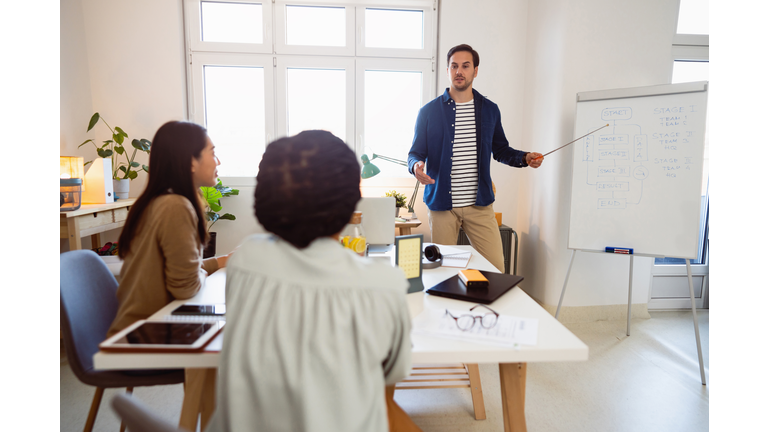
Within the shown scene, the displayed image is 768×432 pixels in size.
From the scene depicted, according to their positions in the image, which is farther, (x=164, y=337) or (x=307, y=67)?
(x=307, y=67)

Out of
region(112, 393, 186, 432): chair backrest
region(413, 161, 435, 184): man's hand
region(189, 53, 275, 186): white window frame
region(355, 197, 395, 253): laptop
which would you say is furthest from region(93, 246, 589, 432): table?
region(189, 53, 275, 186): white window frame

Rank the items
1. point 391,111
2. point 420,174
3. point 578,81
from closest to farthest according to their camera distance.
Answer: point 420,174
point 578,81
point 391,111

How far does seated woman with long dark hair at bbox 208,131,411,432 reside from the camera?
701 mm

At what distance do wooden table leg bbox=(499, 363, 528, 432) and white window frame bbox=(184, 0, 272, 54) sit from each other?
3348mm

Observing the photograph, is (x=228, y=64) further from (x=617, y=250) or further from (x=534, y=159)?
(x=617, y=250)

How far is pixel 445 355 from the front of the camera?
92 centimetres

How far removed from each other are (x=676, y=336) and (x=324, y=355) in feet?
9.89

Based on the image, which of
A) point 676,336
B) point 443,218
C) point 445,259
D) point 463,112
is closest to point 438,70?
point 463,112

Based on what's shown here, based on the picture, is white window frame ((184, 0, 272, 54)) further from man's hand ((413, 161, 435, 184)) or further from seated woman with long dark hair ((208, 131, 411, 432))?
seated woman with long dark hair ((208, 131, 411, 432))

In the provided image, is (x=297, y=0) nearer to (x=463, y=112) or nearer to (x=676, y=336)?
(x=463, y=112)

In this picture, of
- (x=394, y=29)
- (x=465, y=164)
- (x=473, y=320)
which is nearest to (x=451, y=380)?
(x=473, y=320)

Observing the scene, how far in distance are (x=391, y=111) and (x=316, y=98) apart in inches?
27.5

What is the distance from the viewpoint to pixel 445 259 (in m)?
1.76

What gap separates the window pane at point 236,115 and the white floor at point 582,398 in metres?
2.03
